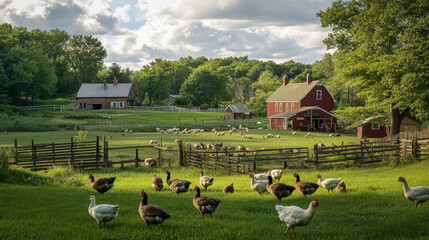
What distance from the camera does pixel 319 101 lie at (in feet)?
220

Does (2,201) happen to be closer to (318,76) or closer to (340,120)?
(340,120)

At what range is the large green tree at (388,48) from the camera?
80.0 feet

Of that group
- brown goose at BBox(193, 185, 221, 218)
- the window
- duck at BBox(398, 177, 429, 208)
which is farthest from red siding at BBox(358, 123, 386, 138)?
brown goose at BBox(193, 185, 221, 218)

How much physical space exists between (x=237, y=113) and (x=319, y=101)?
76.2 ft

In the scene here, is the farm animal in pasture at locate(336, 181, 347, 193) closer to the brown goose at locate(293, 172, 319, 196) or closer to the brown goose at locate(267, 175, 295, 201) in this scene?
the brown goose at locate(293, 172, 319, 196)

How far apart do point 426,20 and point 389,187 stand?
50.6ft

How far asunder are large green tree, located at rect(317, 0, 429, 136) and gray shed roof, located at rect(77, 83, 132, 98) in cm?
7398

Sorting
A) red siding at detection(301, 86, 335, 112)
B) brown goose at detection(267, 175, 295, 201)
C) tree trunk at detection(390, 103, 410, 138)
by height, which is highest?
red siding at detection(301, 86, 335, 112)

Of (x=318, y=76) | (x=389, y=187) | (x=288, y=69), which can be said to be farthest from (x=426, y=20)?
(x=288, y=69)

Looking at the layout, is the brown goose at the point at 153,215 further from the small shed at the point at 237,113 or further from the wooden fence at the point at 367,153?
the small shed at the point at 237,113

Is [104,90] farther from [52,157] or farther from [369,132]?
[52,157]

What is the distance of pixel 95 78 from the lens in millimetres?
124438

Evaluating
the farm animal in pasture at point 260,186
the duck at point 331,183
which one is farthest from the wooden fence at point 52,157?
the duck at point 331,183

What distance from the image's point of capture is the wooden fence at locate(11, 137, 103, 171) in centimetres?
2298
